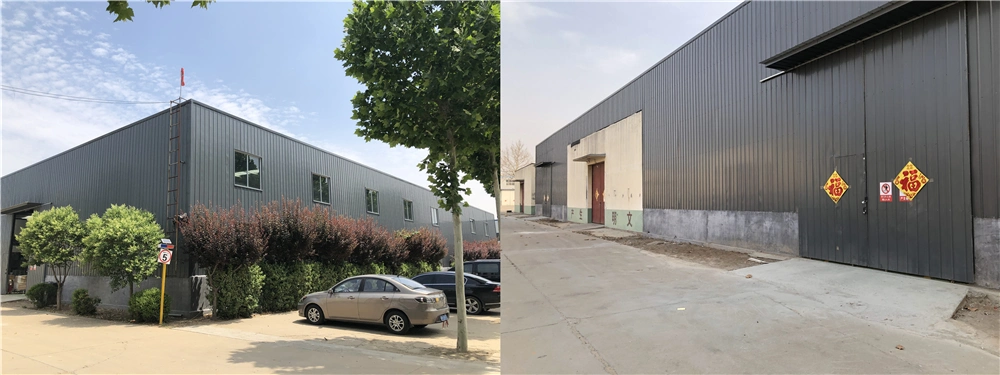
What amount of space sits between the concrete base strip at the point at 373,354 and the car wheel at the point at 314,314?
453mm

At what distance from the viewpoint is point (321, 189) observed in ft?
19.7

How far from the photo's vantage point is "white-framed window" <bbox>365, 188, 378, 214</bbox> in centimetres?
612

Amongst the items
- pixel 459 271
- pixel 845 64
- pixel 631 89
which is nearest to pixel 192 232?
pixel 459 271

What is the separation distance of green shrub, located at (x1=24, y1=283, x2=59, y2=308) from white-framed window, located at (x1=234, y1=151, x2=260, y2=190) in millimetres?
5656

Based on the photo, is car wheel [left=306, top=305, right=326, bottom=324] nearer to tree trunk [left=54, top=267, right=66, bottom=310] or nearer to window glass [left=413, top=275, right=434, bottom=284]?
window glass [left=413, top=275, right=434, bottom=284]

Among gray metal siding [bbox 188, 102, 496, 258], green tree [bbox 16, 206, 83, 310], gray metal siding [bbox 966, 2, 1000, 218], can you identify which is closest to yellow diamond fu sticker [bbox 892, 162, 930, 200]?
gray metal siding [bbox 966, 2, 1000, 218]

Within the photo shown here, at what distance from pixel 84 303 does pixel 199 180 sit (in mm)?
3403

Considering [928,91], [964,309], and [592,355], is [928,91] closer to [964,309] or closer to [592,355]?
[964,309]

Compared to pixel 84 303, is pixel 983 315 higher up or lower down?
higher up

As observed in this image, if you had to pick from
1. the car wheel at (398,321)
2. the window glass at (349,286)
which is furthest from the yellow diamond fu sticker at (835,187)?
the window glass at (349,286)

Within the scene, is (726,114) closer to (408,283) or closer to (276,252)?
(408,283)

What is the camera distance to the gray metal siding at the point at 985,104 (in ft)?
14.0

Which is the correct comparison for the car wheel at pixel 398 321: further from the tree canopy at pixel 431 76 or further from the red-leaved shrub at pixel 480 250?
the tree canopy at pixel 431 76

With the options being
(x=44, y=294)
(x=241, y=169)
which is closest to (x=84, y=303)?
(x=44, y=294)
